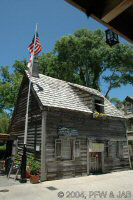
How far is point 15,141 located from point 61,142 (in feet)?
16.2

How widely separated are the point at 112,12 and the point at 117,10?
0.07 m

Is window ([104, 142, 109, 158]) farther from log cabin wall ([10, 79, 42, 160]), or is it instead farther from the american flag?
the american flag

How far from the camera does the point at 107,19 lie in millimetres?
2449

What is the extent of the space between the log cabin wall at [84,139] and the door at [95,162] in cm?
47

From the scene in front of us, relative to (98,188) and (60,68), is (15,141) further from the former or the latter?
(60,68)

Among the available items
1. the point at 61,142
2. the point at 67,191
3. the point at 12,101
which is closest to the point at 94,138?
the point at 61,142

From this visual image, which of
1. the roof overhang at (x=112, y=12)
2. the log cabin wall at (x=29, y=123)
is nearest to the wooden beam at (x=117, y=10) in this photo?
the roof overhang at (x=112, y=12)

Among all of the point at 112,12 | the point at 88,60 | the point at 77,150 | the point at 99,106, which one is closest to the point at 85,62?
the point at 88,60

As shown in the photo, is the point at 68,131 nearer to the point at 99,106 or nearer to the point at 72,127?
the point at 72,127

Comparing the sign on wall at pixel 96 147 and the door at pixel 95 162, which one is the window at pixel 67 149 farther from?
the door at pixel 95 162

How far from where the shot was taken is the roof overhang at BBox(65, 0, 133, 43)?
2.29 meters

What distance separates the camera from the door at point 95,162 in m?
15.4

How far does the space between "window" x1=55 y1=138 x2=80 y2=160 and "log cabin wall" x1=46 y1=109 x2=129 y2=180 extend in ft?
0.90

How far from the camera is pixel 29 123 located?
14.4 metres
